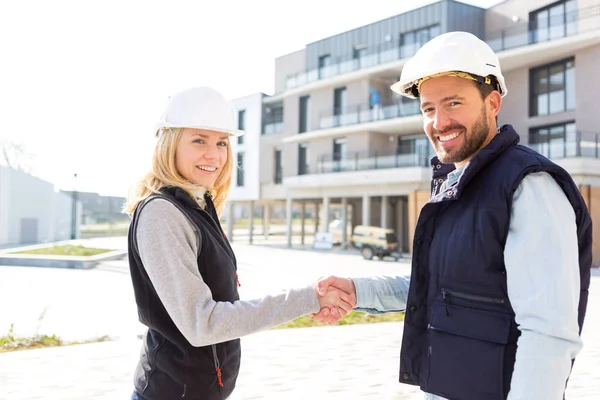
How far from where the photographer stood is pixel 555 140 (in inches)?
936

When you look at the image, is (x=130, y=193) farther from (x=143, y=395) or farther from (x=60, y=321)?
(x=60, y=321)

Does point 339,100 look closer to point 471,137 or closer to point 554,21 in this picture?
point 554,21

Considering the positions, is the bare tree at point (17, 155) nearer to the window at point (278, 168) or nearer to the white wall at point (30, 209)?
the white wall at point (30, 209)

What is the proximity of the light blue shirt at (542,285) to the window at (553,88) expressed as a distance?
82.3 feet

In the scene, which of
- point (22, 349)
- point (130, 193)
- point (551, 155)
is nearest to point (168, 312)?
point (130, 193)

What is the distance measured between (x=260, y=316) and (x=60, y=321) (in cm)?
920

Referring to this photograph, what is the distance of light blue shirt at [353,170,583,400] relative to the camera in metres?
1.58

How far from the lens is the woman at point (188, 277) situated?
6.44 feet

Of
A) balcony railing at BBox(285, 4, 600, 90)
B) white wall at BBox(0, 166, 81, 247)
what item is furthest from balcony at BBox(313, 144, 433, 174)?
white wall at BBox(0, 166, 81, 247)

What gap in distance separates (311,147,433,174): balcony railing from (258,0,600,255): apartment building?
2.6 inches

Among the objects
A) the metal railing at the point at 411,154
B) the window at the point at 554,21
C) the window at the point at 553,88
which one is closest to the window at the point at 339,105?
the metal railing at the point at 411,154

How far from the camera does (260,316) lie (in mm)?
2070

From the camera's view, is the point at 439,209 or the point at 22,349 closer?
the point at 439,209

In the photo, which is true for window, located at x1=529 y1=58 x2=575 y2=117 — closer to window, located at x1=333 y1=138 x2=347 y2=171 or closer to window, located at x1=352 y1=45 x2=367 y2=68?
window, located at x1=352 y1=45 x2=367 y2=68
